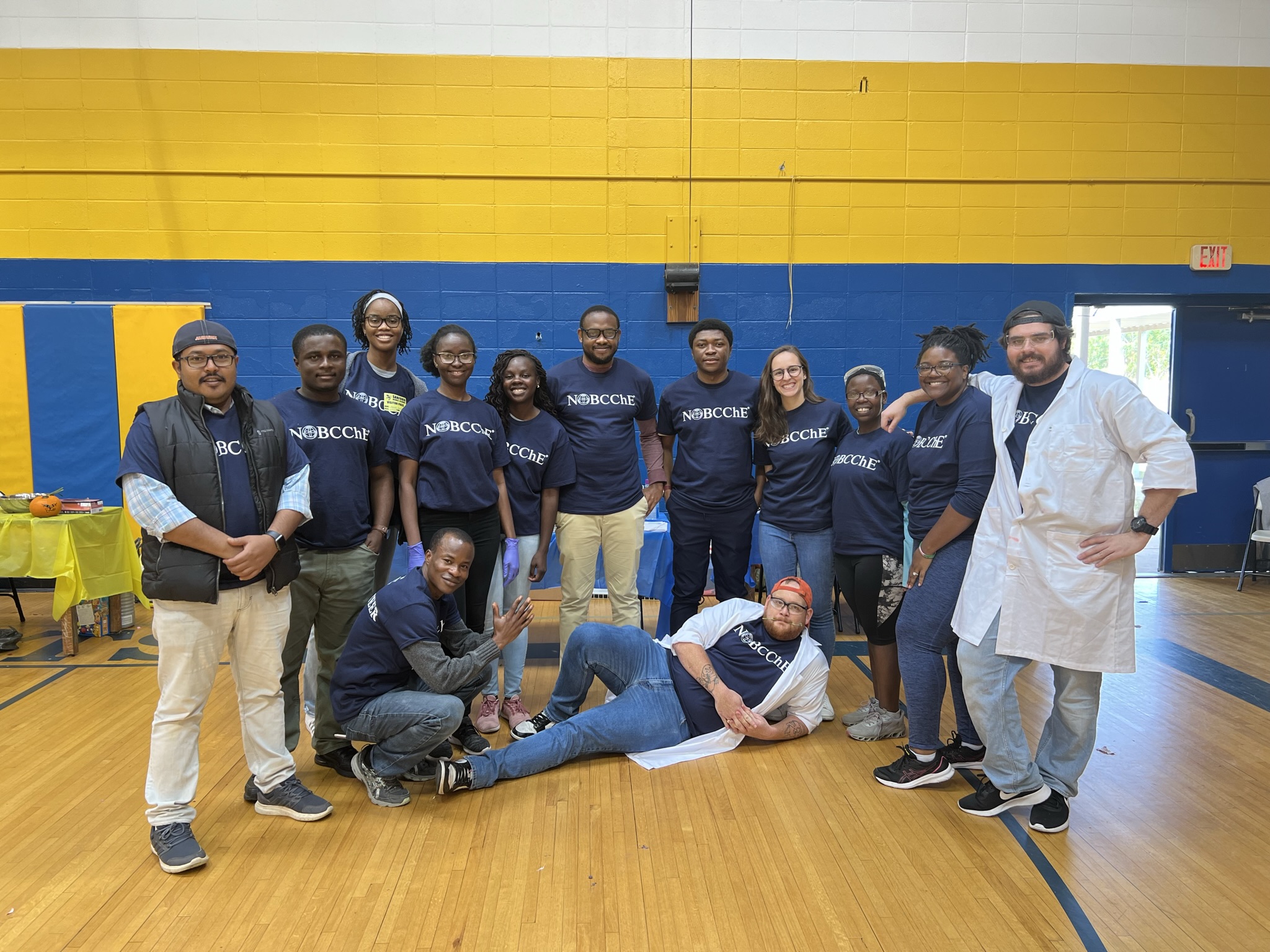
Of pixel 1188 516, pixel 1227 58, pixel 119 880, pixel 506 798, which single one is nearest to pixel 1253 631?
pixel 1188 516

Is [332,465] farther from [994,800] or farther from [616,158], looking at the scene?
[616,158]

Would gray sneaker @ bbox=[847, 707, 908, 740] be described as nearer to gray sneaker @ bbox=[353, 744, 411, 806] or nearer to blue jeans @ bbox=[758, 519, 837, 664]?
blue jeans @ bbox=[758, 519, 837, 664]

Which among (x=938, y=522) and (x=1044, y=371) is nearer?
(x=1044, y=371)

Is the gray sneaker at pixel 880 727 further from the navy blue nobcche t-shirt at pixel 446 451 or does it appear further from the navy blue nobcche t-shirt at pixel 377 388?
the navy blue nobcche t-shirt at pixel 377 388

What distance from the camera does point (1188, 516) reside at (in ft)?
21.6

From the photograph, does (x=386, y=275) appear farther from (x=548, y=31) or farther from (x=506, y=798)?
(x=506, y=798)

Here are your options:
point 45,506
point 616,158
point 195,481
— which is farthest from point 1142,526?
point 45,506

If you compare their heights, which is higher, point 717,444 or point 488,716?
point 717,444

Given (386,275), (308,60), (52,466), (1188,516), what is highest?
(308,60)

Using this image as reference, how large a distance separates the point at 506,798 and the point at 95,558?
10.5 feet

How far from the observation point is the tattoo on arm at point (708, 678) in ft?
10.4

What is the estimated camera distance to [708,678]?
125 inches

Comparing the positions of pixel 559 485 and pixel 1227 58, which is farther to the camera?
pixel 1227 58

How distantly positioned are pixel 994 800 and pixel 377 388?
278cm
